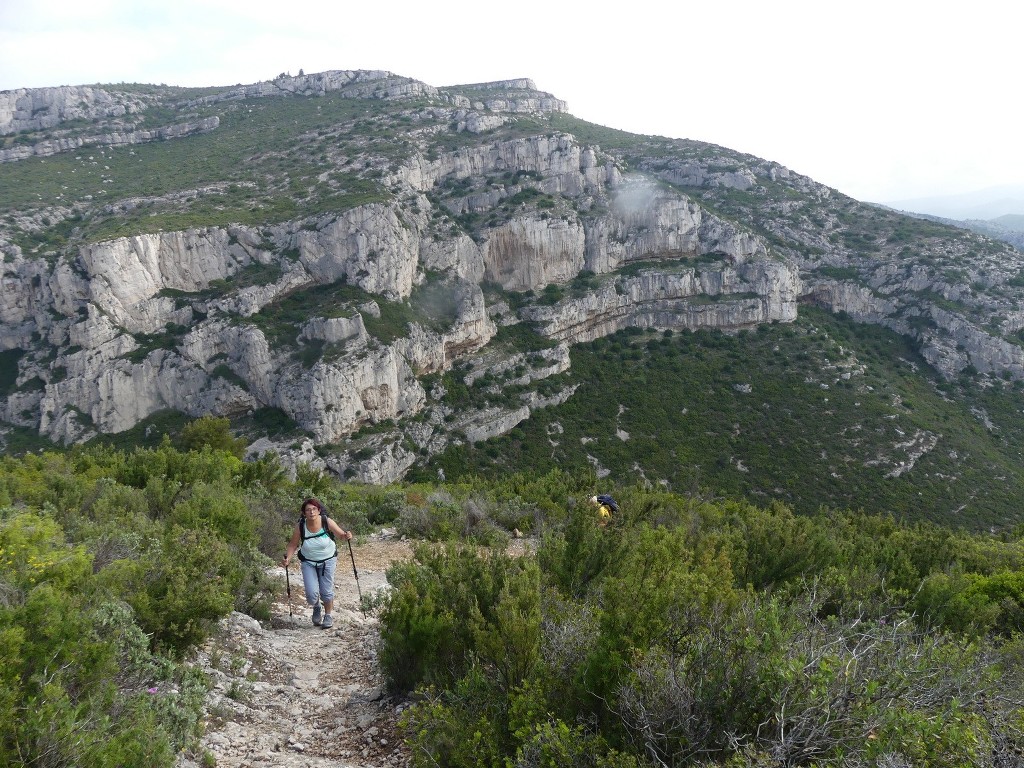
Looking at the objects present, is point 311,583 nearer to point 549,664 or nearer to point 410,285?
point 549,664

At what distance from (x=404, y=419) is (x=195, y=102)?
54386 mm

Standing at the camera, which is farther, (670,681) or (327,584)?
(327,584)

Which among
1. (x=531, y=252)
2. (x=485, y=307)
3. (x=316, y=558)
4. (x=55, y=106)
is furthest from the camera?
(x=55, y=106)

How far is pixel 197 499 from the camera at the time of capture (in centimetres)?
780

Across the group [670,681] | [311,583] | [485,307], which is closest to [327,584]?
[311,583]

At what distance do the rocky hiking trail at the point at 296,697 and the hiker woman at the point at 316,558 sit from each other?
0.21m

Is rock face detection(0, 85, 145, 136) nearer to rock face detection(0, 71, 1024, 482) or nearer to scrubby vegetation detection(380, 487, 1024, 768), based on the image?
rock face detection(0, 71, 1024, 482)

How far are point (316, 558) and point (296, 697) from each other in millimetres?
1774

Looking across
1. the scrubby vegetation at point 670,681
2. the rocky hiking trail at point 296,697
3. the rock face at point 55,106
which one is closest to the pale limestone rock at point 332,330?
the rocky hiking trail at point 296,697

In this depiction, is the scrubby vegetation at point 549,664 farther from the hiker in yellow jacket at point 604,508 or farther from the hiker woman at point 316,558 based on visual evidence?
the hiker in yellow jacket at point 604,508

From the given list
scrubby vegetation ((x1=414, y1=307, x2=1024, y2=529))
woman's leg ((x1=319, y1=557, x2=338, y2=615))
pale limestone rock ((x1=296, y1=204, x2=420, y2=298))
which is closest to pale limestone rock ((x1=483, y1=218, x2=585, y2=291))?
scrubby vegetation ((x1=414, y1=307, x2=1024, y2=529))

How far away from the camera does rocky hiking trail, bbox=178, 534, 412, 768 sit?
3.62 meters

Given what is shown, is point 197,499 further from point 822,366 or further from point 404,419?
point 822,366

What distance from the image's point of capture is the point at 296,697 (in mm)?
4461
